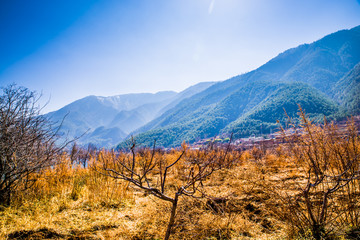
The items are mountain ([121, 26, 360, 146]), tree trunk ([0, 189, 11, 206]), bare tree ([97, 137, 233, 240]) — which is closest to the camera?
bare tree ([97, 137, 233, 240])

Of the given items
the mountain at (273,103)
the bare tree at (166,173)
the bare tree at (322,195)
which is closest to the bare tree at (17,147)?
the bare tree at (166,173)

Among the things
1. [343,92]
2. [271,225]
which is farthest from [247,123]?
[271,225]

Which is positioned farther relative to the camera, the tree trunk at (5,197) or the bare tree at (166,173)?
the tree trunk at (5,197)

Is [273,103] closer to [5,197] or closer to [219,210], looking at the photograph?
[219,210]

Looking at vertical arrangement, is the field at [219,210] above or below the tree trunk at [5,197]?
below

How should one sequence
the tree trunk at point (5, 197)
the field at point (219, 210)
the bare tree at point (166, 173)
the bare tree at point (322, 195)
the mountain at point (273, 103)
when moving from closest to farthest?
the bare tree at point (166, 173) < the bare tree at point (322, 195) < the field at point (219, 210) < the tree trunk at point (5, 197) < the mountain at point (273, 103)

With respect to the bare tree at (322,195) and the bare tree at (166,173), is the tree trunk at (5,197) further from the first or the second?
the bare tree at (322,195)

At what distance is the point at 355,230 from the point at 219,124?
150500mm

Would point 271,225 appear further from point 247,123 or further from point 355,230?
point 247,123

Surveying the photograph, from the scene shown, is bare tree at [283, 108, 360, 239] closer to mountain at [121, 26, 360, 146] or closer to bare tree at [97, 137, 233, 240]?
bare tree at [97, 137, 233, 240]

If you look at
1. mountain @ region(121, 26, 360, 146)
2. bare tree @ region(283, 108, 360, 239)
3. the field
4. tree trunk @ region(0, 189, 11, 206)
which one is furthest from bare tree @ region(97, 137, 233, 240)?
mountain @ region(121, 26, 360, 146)

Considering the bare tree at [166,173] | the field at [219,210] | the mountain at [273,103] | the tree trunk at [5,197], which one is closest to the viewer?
the bare tree at [166,173]

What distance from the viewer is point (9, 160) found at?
3.49m

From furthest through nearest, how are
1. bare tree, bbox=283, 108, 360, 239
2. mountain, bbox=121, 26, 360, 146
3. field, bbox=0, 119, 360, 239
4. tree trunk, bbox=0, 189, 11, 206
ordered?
mountain, bbox=121, 26, 360, 146, tree trunk, bbox=0, 189, 11, 206, field, bbox=0, 119, 360, 239, bare tree, bbox=283, 108, 360, 239
